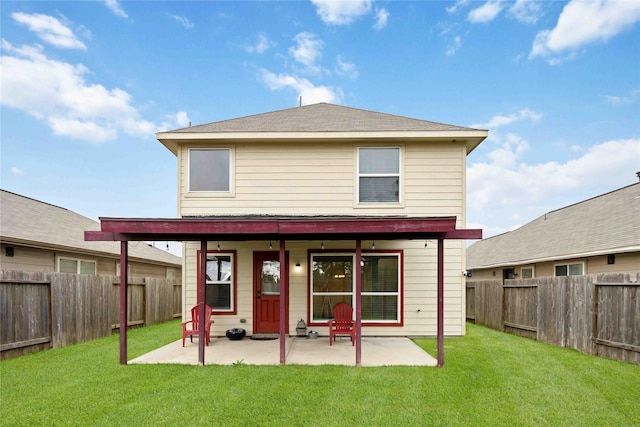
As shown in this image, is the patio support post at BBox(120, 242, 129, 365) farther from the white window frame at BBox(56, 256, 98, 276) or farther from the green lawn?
the white window frame at BBox(56, 256, 98, 276)

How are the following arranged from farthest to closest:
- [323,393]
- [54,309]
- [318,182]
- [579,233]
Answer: [579,233] < [318,182] < [54,309] < [323,393]

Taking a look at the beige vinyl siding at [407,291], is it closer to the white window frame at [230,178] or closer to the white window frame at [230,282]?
the white window frame at [230,282]

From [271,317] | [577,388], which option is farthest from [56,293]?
[577,388]

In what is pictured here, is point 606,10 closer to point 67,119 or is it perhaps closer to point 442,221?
point 442,221

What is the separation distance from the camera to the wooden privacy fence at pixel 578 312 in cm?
627

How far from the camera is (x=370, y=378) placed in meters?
5.33

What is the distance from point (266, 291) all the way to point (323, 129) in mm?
4132

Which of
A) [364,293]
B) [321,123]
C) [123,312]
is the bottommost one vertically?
[364,293]

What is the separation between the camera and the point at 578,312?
23.9 ft

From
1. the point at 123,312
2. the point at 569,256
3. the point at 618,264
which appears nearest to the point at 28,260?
the point at 123,312

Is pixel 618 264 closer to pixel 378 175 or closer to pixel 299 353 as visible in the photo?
pixel 378 175

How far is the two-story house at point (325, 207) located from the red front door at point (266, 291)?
0.9 inches

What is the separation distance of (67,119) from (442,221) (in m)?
18.9

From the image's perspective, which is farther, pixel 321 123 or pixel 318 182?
pixel 321 123
